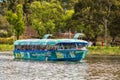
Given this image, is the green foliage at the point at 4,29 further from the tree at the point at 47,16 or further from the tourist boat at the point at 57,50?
the tourist boat at the point at 57,50

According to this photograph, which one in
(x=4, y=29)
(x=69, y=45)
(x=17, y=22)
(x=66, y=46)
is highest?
(x=17, y=22)

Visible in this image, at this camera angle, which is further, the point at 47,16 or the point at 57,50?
the point at 47,16

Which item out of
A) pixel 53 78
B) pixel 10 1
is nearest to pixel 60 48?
pixel 53 78

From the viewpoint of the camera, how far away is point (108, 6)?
304 feet

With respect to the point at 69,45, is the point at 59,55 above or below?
below

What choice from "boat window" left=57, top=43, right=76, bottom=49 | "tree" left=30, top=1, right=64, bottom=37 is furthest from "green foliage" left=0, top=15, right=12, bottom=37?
"boat window" left=57, top=43, right=76, bottom=49

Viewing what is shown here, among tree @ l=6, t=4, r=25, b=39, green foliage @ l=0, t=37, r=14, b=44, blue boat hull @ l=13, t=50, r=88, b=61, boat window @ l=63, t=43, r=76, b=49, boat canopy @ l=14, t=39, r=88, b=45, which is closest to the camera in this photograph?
blue boat hull @ l=13, t=50, r=88, b=61

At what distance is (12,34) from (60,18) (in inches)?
615

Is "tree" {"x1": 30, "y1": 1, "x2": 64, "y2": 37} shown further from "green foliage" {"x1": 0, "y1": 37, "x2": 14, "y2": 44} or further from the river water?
the river water

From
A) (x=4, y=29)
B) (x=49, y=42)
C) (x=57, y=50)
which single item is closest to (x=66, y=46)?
(x=57, y=50)

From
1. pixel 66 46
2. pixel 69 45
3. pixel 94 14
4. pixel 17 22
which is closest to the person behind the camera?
pixel 69 45

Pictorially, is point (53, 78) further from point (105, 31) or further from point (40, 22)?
point (40, 22)

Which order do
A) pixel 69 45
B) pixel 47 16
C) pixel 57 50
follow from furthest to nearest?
1. pixel 47 16
2. pixel 69 45
3. pixel 57 50

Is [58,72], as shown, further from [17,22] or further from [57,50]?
[17,22]
